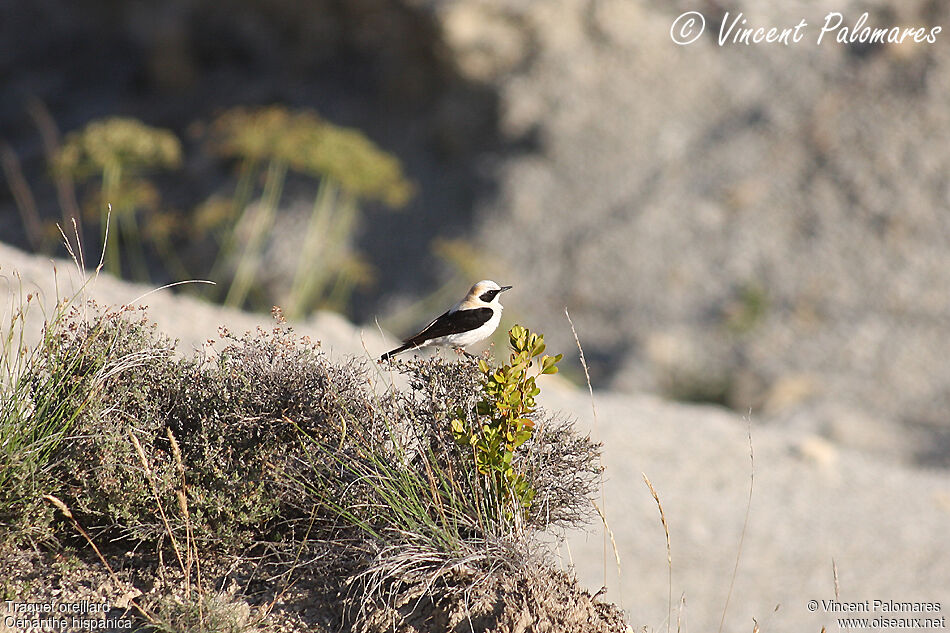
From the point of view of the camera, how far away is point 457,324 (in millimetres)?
3576

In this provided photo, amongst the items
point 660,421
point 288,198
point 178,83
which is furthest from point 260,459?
point 178,83

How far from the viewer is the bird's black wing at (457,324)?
11.7 ft

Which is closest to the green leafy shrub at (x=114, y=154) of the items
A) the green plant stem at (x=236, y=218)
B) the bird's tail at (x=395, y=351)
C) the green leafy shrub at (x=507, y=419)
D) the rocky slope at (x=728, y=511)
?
the rocky slope at (x=728, y=511)

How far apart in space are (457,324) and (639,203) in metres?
9.80

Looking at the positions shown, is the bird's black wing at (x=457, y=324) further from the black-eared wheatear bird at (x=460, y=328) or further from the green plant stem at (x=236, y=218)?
the green plant stem at (x=236, y=218)

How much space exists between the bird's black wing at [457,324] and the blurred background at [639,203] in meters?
6.63

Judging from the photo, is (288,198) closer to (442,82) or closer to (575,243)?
(442,82)

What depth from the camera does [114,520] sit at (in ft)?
10.3

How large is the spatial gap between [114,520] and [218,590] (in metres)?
0.43

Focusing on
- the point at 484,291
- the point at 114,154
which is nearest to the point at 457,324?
the point at 484,291

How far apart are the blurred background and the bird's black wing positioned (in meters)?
6.63
